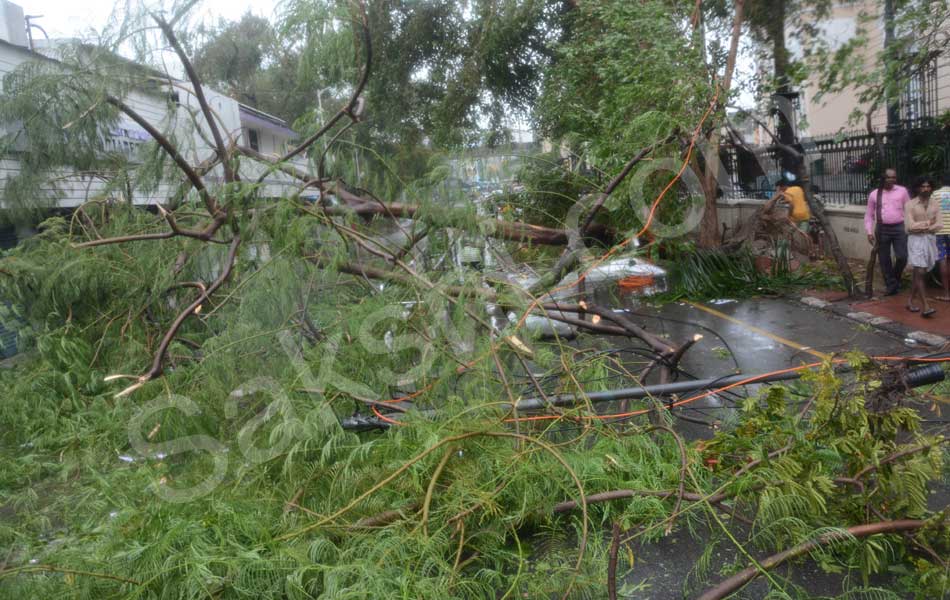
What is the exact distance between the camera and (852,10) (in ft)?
28.4

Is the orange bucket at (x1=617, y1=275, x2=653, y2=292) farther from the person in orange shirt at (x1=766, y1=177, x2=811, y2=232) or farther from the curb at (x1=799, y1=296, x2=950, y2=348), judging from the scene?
the person in orange shirt at (x1=766, y1=177, x2=811, y2=232)

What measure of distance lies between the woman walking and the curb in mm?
414

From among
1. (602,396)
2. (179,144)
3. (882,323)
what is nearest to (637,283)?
(882,323)

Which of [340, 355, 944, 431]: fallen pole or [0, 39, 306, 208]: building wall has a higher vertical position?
[0, 39, 306, 208]: building wall

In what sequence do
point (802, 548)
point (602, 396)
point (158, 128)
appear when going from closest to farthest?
point (802, 548)
point (602, 396)
point (158, 128)

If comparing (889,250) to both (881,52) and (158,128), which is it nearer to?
(881,52)

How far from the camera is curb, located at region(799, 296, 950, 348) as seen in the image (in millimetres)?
6867

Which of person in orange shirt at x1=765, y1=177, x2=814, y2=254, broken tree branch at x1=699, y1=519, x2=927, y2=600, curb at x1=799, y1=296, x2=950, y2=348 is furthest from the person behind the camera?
person in orange shirt at x1=765, y1=177, x2=814, y2=254

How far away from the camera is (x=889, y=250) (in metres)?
8.74

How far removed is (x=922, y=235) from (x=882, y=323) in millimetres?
1104

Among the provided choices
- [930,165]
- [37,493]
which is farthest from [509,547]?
[930,165]

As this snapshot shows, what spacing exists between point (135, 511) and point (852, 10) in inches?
359

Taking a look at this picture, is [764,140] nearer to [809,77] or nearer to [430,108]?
[809,77]

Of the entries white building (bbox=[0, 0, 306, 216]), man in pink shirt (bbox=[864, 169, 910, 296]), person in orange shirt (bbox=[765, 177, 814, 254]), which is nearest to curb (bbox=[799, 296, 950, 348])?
man in pink shirt (bbox=[864, 169, 910, 296])
